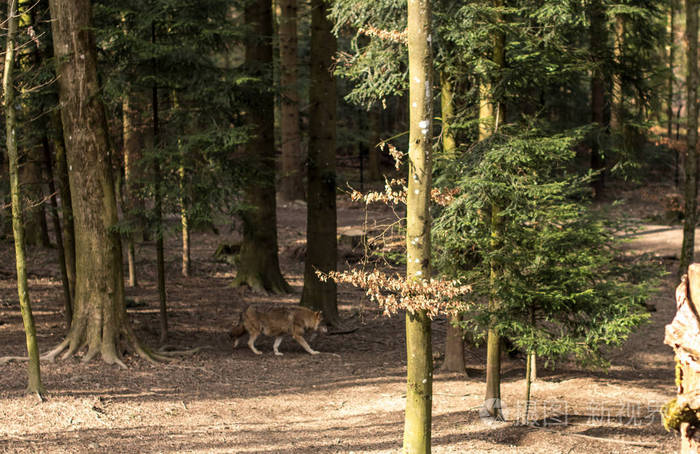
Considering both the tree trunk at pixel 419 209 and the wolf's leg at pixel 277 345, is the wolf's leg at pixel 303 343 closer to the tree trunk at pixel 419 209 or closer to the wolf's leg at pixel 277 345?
the wolf's leg at pixel 277 345

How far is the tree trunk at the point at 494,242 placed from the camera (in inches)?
340

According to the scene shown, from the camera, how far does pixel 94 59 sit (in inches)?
424

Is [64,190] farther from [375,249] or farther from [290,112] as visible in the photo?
[290,112]

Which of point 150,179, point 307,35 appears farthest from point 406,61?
point 307,35

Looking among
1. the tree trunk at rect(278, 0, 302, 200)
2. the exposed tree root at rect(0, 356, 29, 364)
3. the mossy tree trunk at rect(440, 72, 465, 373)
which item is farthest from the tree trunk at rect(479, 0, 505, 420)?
the tree trunk at rect(278, 0, 302, 200)

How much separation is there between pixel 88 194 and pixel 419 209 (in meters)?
6.79

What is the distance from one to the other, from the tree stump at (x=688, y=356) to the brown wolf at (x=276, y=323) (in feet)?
30.7

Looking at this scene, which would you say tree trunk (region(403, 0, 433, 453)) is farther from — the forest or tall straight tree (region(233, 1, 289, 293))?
tall straight tree (region(233, 1, 289, 293))

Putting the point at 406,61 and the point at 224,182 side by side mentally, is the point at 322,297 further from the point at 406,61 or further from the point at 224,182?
the point at 406,61

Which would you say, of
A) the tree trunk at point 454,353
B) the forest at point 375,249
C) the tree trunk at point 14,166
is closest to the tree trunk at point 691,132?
the forest at point 375,249

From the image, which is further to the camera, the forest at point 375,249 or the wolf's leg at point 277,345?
the wolf's leg at point 277,345

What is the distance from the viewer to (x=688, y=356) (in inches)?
144

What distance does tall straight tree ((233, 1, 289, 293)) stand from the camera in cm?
1240

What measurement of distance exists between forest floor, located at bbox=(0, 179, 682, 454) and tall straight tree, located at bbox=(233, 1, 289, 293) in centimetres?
204
